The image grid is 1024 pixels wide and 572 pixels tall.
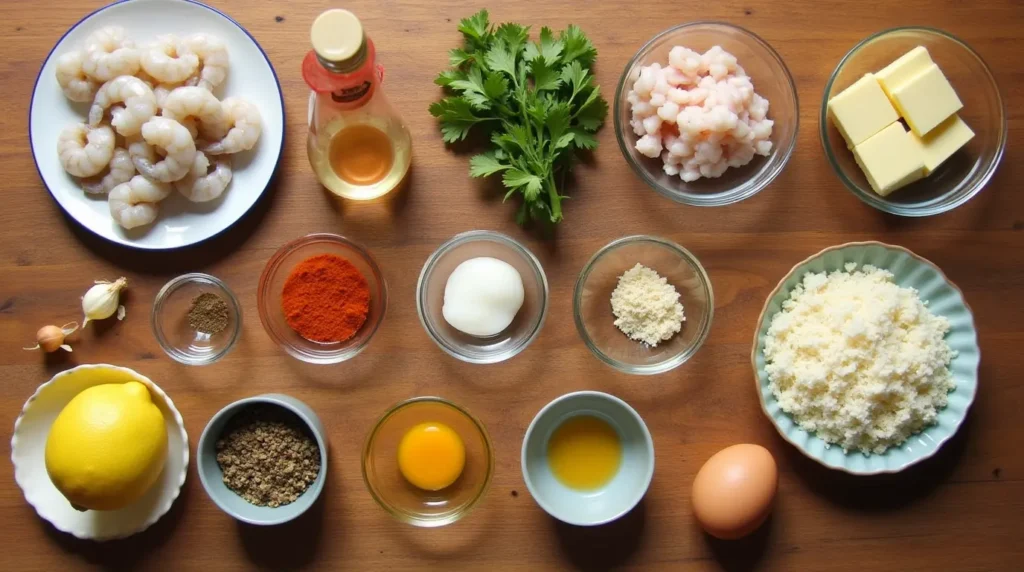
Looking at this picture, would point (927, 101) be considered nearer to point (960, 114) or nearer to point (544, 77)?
point (960, 114)

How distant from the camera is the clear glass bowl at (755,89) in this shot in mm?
1465

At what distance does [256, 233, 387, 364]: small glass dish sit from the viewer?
4.84 ft

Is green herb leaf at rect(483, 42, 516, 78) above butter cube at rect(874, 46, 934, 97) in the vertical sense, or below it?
above

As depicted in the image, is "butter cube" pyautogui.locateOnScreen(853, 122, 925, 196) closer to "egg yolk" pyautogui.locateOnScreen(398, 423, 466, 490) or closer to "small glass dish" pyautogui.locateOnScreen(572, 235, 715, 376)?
"small glass dish" pyautogui.locateOnScreen(572, 235, 715, 376)

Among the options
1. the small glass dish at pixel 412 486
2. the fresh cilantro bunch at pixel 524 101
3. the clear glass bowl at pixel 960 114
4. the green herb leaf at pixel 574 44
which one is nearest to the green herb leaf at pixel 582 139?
the fresh cilantro bunch at pixel 524 101

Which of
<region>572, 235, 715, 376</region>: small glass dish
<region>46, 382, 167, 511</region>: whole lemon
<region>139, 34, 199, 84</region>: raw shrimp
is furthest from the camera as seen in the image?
<region>572, 235, 715, 376</region>: small glass dish

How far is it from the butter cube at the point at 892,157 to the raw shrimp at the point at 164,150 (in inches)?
52.6

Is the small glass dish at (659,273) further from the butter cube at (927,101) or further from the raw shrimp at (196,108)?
the raw shrimp at (196,108)

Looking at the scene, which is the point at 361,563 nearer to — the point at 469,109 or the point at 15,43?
the point at 469,109

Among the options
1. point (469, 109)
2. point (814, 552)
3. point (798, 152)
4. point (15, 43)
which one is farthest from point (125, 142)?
point (814, 552)

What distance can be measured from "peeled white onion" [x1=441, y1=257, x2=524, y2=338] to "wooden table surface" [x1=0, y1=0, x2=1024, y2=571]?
9 centimetres

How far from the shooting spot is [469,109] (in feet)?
4.73

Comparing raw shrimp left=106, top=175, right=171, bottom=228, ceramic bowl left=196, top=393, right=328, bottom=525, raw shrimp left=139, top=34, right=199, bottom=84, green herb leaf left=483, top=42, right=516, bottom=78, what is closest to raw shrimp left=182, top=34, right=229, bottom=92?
raw shrimp left=139, top=34, right=199, bottom=84

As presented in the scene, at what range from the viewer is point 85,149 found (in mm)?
1405
